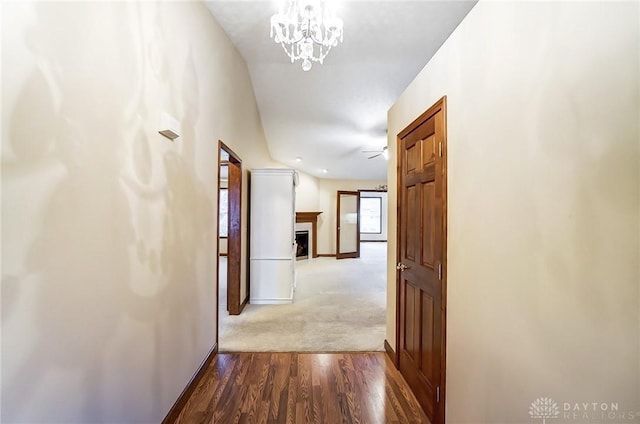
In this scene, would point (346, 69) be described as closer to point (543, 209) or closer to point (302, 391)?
point (543, 209)

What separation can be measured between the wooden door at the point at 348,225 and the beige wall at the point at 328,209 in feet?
0.58

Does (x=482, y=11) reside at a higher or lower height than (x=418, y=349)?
higher

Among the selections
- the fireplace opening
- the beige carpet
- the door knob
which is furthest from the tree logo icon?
the fireplace opening

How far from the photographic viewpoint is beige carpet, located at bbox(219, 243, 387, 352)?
9.80 ft

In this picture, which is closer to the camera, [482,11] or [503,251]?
[503,251]

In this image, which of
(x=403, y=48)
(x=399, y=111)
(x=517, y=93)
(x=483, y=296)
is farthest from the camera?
(x=403, y=48)

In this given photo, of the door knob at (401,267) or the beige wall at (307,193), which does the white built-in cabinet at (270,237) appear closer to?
the door knob at (401,267)

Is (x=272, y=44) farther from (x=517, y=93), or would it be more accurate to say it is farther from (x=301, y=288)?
(x=301, y=288)

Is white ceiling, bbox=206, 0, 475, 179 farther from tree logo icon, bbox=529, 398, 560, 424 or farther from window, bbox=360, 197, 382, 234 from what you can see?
window, bbox=360, 197, 382, 234

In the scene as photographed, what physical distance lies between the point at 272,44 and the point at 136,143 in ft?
7.18

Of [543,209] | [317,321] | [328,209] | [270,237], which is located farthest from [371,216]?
[543,209]

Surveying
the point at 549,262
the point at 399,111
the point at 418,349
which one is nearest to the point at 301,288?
the point at 418,349

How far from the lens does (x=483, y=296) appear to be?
136cm

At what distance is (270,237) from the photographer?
4348 mm
